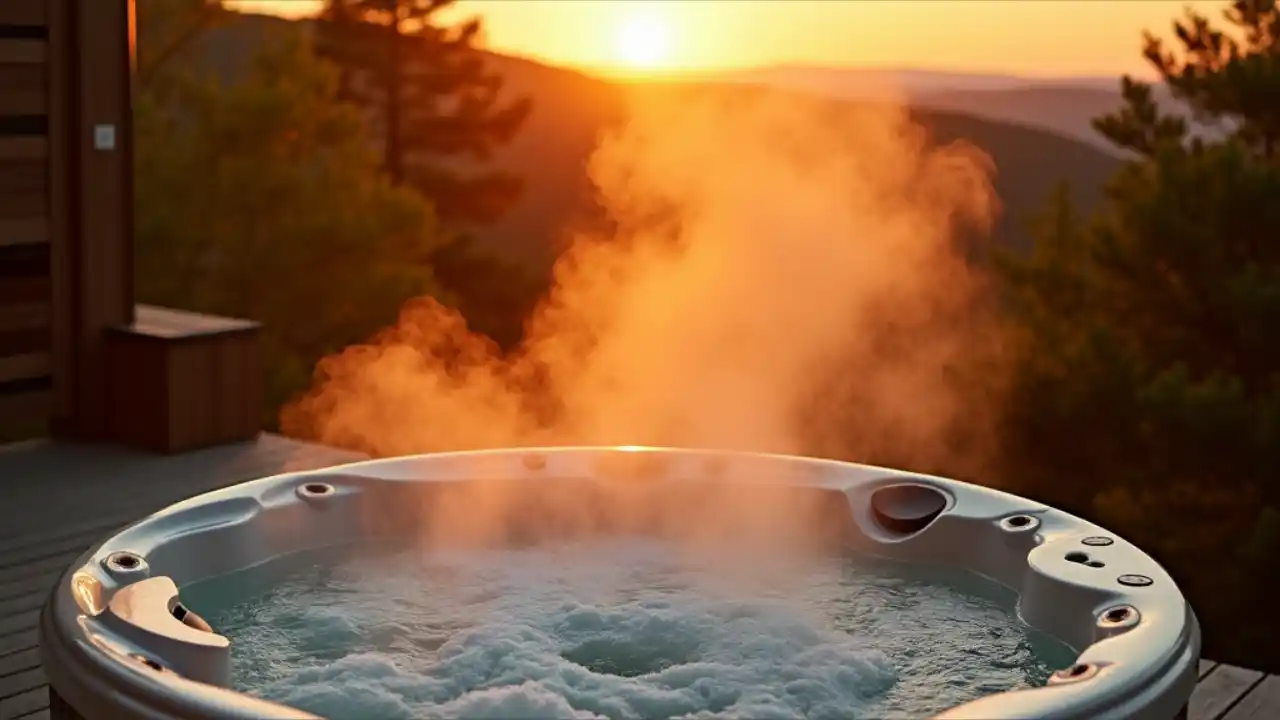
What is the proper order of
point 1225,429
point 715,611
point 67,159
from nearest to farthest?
point 715,611, point 67,159, point 1225,429

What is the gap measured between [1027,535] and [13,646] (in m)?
1.77

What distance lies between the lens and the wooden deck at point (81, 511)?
8.66ft

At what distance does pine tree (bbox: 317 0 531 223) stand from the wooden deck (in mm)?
10502

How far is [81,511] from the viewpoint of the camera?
3.77 metres

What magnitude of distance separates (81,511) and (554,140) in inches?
492

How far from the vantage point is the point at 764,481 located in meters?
2.97

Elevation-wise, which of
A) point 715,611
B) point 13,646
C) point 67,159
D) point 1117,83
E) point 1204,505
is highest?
point 1117,83

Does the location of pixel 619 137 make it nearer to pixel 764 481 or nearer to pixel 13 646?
pixel 764 481

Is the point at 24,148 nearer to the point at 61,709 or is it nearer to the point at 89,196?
the point at 89,196

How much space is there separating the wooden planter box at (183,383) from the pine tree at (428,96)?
33.8ft

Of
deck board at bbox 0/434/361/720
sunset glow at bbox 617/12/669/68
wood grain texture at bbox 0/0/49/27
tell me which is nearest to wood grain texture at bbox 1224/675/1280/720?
deck board at bbox 0/434/361/720

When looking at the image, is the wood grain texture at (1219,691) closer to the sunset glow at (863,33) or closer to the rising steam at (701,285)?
Result: the rising steam at (701,285)

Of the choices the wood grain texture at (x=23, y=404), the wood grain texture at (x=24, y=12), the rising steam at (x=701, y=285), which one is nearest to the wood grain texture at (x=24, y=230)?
the wood grain texture at (x=23, y=404)

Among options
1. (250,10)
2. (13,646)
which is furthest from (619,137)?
(250,10)
